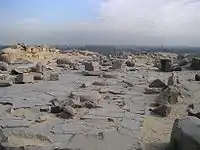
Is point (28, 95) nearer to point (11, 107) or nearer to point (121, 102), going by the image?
point (11, 107)

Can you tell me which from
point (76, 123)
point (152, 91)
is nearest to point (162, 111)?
point (76, 123)

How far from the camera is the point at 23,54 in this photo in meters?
17.3

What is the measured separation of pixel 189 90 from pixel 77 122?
352 centimetres

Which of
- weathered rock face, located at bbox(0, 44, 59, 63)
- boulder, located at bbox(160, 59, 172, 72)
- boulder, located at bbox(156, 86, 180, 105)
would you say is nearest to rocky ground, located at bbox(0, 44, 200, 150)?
boulder, located at bbox(156, 86, 180, 105)

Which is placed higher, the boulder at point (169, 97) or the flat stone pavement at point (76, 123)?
the boulder at point (169, 97)

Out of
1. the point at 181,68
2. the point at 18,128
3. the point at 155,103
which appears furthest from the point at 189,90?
the point at 181,68

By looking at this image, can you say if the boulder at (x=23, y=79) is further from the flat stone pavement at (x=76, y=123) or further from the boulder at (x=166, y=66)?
the boulder at (x=166, y=66)

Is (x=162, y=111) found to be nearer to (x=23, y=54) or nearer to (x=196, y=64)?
(x=196, y=64)

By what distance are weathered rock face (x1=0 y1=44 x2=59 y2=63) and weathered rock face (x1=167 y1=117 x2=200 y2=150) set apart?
12.4 metres

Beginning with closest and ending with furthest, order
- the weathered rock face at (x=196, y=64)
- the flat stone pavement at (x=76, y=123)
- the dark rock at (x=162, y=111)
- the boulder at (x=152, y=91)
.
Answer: the flat stone pavement at (x=76, y=123) < the dark rock at (x=162, y=111) < the boulder at (x=152, y=91) < the weathered rock face at (x=196, y=64)

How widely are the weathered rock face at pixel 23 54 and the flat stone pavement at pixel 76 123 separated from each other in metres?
8.96

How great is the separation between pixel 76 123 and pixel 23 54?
13077 millimetres

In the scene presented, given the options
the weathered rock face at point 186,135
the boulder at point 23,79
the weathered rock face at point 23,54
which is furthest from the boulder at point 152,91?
the weathered rock face at point 23,54

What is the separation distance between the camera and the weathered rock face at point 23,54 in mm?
15817
